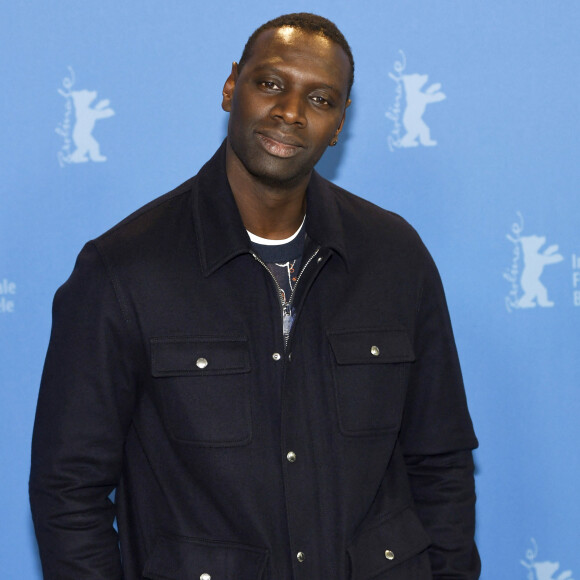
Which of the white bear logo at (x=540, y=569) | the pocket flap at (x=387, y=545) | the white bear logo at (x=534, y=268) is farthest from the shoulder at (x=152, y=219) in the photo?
the white bear logo at (x=540, y=569)

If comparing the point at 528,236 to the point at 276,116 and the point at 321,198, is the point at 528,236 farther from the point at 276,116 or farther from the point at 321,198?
A: the point at 276,116

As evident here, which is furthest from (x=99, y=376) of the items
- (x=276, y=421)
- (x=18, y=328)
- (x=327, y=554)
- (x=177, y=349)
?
(x=18, y=328)

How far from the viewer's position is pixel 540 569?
206 cm

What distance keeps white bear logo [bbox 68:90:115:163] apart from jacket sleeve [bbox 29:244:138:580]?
0.55 meters

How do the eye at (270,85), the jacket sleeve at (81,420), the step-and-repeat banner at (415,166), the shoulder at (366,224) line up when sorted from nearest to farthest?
1. the jacket sleeve at (81,420)
2. the eye at (270,85)
3. the shoulder at (366,224)
4. the step-and-repeat banner at (415,166)

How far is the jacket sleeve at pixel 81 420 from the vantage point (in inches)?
51.3

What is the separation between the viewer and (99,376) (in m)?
1.30

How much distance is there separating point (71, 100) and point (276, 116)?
2.01 ft

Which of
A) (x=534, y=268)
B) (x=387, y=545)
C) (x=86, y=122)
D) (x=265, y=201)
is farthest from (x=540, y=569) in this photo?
(x=86, y=122)

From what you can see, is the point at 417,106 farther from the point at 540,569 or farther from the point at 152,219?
the point at 540,569

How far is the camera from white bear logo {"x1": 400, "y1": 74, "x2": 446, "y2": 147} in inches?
74.7

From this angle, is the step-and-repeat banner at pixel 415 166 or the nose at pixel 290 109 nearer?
the nose at pixel 290 109

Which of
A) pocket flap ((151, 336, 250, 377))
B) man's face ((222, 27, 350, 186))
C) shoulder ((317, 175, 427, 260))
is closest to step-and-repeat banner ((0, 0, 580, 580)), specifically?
shoulder ((317, 175, 427, 260))

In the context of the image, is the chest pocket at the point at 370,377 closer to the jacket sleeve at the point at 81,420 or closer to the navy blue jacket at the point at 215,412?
the navy blue jacket at the point at 215,412
